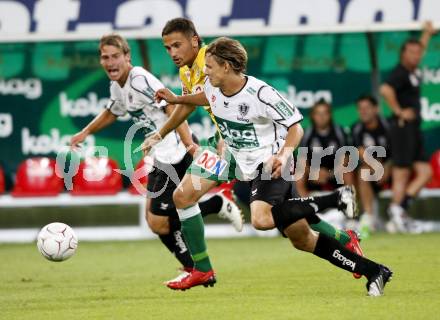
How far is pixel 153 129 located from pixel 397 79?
18.1 feet

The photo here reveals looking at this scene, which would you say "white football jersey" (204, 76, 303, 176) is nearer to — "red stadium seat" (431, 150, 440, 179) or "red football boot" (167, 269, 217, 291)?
"red football boot" (167, 269, 217, 291)

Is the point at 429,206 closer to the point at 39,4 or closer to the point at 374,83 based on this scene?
the point at 374,83

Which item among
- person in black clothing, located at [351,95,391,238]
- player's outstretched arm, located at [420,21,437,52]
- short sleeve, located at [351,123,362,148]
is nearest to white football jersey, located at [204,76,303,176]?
player's outstretched arm, located at [420,21,437,52]

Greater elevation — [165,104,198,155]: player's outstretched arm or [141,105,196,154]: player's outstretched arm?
[141,105,196,154]: player's outstretched arm

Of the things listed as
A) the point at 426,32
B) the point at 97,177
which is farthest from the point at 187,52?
the point at 97,177

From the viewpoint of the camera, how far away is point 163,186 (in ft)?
32.2

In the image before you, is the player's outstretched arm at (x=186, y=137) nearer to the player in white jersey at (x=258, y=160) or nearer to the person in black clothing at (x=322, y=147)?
the player in white jersey at (x=258, y=160)

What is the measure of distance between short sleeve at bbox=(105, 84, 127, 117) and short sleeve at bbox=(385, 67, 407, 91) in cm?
538

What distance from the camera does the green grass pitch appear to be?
24.8 feet

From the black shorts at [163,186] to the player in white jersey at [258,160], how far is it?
2.77 feet

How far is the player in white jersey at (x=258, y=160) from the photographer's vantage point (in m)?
8.15

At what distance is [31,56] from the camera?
1546cm

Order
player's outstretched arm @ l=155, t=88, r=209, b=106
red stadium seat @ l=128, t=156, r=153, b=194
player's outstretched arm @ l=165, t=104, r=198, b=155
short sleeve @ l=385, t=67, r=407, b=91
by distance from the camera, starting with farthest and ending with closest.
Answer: short sleeve @ l=385, t=67, r=407, b=91 → red stadium seat @ l=128, t=156, r=153, b=194 → player's outstretched arm @ l=165, t=104, r=198, b=155 → player's outstretched arm @ l=155, t=88, r=209, b=106

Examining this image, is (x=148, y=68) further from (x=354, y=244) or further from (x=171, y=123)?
(x=354, y=244)
